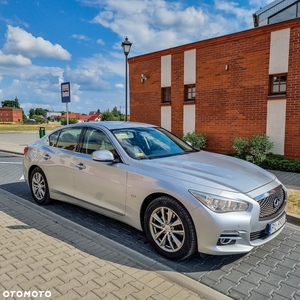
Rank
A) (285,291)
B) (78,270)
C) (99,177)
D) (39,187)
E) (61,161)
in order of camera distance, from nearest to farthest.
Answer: (285,291), (78,270), (99,177), (61,161), (39,187)

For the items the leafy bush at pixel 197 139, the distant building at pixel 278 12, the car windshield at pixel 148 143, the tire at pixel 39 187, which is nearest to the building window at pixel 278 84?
the leafy bush at pixel 197 139

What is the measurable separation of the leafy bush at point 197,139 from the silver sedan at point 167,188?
5.59 meters

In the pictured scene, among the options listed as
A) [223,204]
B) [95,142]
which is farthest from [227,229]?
[95,142]

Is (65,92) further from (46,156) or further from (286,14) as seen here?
(286,14)

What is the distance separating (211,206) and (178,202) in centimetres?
37

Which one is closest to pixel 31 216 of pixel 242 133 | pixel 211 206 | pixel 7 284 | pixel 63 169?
pixel 63 169

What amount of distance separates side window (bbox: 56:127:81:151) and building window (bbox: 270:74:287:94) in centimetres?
687

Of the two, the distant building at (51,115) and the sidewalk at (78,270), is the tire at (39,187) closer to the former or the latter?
the sidewalk at (78,270)

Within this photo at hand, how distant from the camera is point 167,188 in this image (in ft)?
10.1

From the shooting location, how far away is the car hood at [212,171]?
301 cm

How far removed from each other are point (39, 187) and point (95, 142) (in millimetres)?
1672

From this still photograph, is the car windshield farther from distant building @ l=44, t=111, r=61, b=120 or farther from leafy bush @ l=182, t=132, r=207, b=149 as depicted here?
distant building @ l=44, t=111, r=61, b=120

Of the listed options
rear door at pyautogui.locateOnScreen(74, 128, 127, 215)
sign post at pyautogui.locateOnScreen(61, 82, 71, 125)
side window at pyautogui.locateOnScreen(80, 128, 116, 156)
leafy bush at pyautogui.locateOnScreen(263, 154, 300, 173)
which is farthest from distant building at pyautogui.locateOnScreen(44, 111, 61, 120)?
rear door at pyautogui.locateOnScreen(74, 128, 127, 215)

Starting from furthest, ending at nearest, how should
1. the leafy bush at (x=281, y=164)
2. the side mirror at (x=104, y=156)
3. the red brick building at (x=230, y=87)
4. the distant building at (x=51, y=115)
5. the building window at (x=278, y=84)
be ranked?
the distant building at (x=51, y=115)
the building window at (x=278, y=84)
the red brick building at (x=230, y=87)
the leafy bush at (x=281, y=164)
the side mirror at (x=104, y=156)
